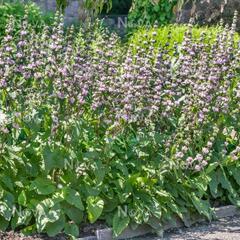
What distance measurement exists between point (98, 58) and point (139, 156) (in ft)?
2.72

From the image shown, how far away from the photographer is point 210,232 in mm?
4812

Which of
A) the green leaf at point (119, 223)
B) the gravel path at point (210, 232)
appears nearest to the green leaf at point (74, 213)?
the green leaf at point (119, 223)

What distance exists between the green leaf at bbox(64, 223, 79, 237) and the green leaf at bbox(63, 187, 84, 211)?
0.46 ft

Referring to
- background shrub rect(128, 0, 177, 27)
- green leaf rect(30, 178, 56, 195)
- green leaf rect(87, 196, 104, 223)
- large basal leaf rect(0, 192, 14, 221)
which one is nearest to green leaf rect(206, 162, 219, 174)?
green leaf rect(87, 196, 104, 223)

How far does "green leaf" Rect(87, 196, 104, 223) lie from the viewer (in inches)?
175

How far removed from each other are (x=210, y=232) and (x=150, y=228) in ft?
1.47

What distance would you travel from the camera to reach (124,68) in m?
4.82

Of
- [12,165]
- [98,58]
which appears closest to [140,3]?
[98,58]

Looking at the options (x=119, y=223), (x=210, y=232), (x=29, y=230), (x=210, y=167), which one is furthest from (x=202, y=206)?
(x=29, y=230)

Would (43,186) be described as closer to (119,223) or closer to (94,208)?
(94,208)

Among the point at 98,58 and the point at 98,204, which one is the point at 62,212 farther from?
the point at 98,58

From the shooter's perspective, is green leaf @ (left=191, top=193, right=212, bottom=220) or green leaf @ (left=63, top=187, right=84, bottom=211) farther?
green leaf @ (left=191, top=193, right=212, bottom=220)

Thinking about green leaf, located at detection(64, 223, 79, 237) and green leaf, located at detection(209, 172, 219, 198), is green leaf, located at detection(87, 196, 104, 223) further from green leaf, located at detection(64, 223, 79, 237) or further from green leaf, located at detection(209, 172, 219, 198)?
green leaf, located at detection(209, 172, 219, 198)

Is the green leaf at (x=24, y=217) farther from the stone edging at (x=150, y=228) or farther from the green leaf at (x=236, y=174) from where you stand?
the green leaf at (x=236, y=174)
